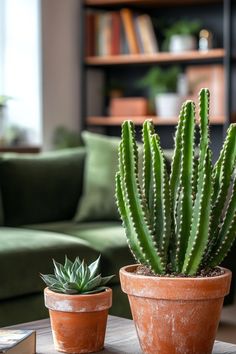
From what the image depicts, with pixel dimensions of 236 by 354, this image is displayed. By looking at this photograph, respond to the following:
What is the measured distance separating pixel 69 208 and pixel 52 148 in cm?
130

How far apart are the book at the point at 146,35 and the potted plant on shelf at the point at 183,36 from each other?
12cm

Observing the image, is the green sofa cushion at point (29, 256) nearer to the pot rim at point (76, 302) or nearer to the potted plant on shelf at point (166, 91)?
the pot rim at point (76, 302)

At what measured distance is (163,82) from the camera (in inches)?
206

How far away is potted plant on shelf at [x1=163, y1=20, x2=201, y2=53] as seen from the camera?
202 inches

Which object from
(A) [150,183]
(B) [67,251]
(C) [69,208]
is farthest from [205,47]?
(A) [150,183]

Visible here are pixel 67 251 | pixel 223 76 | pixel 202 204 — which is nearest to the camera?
pixel 202 204

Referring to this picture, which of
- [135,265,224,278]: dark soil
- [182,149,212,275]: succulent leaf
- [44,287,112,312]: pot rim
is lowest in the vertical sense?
[44,287,112,312]: pot rim

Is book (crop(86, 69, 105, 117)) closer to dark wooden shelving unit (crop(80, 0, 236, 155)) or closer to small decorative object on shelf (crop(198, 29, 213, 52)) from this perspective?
dark wooden shelving unit (crop(80, 0, 236, 155))

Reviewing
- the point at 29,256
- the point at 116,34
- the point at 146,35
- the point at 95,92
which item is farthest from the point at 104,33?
the point at 29,256

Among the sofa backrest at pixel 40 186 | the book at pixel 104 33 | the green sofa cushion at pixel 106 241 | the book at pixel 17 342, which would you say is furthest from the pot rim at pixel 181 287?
the book at pixel 104 33

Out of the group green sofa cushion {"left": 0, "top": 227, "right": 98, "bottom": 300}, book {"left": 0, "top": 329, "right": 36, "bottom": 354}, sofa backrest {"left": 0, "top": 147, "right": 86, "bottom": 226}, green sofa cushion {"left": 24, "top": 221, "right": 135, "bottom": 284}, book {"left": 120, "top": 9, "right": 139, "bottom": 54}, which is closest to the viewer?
book {"left": 0, "top": 329, "right": 36, "bottom": 354}

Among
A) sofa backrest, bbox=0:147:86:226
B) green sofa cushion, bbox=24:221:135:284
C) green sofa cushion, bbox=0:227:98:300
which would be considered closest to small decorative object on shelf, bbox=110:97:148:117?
sofa backrest, bbox=0:147:86:226

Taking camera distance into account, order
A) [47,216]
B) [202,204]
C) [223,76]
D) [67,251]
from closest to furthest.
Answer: [202,204], [67,251], [47,216], [223,76]

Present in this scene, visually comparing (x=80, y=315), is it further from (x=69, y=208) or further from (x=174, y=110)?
(x=174, y=110)
